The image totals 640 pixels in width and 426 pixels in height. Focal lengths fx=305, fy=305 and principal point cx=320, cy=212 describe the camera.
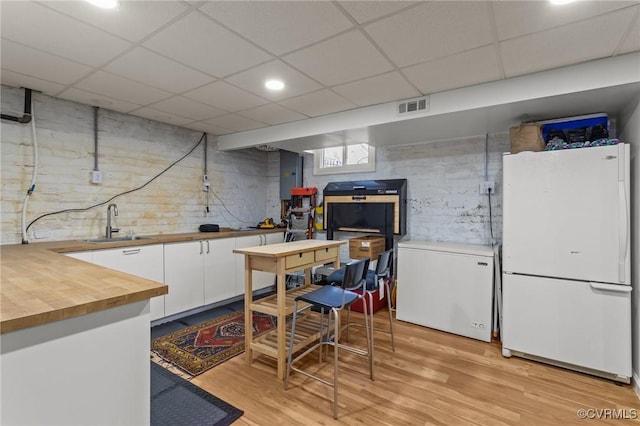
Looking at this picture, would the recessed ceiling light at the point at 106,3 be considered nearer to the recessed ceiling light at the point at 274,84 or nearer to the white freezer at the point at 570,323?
the recessed ceiling light at the point at 274,84

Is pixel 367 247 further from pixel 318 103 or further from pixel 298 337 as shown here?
pixel 318 103

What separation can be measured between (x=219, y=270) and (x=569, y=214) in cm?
360

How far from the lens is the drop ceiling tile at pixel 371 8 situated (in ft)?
5.26

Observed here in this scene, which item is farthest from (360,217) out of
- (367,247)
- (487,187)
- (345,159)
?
(487,187)

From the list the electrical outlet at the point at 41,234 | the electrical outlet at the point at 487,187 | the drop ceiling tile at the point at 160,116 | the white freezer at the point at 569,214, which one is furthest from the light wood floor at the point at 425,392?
the drop ceiling tile at the point at 160,116

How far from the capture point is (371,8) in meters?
1.64

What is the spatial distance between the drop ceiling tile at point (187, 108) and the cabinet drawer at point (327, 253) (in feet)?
6.32

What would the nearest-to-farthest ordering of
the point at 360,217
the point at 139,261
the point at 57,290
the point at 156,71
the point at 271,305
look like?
the point at 57,290
the point at 156,71
the point at 271,305
the point at 139,261
the point at 360,217

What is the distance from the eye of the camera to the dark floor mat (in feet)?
6.02

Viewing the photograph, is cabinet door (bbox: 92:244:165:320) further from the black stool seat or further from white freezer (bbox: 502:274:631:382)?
white freezer (bbox: 502:274:631:382)

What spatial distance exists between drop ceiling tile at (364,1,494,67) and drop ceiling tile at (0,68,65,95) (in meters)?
2.78

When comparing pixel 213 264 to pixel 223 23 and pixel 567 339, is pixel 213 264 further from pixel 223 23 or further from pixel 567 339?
pixel 567 339

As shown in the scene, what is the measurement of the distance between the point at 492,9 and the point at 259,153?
4185 millimetres

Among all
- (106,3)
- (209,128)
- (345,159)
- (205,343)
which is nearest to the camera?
(106,3)
